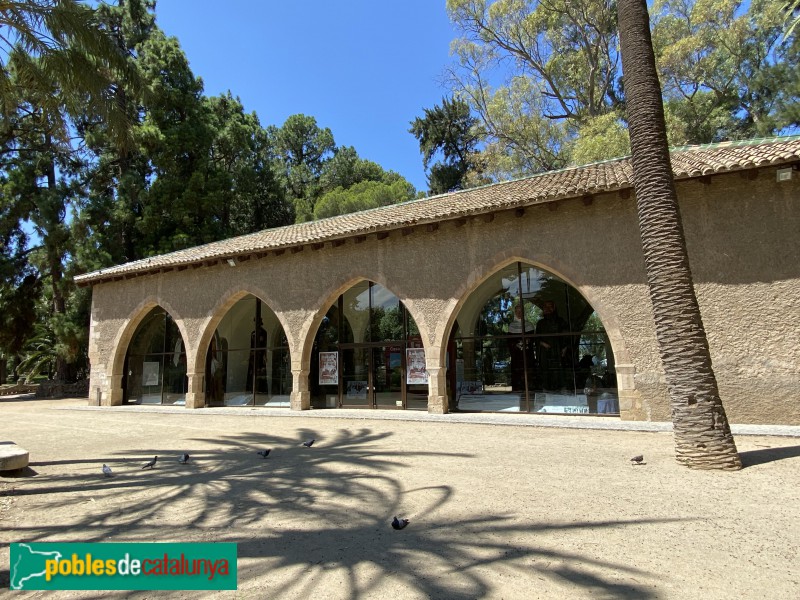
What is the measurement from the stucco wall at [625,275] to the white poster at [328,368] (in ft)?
2.45

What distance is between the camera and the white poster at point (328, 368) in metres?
15.8

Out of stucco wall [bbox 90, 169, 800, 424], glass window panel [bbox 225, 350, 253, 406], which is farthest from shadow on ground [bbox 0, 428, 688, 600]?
glass window panel [bbox 225, 350, 253, 406]

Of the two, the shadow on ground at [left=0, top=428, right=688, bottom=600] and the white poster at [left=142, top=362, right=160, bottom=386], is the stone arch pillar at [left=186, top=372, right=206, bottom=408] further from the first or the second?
the shadow on ground at [left=0, top=428, right=688, bottom=600]

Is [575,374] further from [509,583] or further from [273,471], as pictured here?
[509,583]

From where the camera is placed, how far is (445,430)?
33.9 feet

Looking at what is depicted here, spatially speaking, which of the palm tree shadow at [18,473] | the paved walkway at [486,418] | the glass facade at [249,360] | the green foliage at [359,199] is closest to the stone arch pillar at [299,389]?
the paved walkway at [486,418]

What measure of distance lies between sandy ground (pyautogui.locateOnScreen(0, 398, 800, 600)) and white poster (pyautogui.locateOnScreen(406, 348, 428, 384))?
5.21 meters

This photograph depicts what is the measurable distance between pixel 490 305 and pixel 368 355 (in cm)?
419

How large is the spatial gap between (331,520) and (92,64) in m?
8.98

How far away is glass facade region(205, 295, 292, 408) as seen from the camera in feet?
56.4

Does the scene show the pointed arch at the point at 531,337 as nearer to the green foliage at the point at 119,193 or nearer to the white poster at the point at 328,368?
the white poster at the point at 328,368

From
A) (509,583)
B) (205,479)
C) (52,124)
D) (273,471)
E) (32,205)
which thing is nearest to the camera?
(509,583)

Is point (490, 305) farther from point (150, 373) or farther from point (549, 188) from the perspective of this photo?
point (150, 373)

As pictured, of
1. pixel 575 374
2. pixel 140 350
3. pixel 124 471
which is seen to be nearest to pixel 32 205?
pixel 140 350
